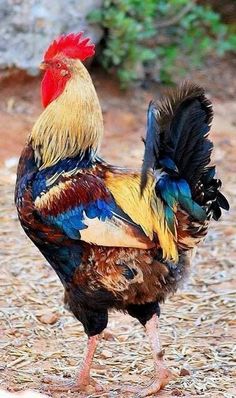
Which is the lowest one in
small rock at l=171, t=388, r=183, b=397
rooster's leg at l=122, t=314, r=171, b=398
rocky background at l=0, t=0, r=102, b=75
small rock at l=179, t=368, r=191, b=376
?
small rock at l=179, t=368, r=191, b=376

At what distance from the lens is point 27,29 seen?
813 cm

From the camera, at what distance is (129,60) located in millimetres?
8547

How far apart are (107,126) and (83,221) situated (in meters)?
4.52

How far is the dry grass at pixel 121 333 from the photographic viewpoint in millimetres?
4219

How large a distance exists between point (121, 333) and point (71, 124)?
4.34ft

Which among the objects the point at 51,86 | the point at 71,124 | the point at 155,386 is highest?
the point at 51,86

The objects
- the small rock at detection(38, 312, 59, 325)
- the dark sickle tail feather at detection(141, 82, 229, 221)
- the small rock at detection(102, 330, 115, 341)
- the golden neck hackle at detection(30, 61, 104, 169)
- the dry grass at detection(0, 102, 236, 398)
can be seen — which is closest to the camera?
the dark sickle tail feather at detection(141, 82, 229, 221)

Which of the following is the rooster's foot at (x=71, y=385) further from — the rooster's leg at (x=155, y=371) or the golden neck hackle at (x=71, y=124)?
the golden neck hackle at (x=71, y=124)

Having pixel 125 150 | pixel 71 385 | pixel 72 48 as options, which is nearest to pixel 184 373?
pixel 71 385

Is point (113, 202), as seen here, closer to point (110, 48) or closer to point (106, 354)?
point (106, 354)

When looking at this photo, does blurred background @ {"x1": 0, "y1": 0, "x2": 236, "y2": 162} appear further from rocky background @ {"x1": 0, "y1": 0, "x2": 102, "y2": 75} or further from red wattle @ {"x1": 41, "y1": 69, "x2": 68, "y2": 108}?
red wattle @ {"x1": 41, "y1": 69, "x2": 68, "y2": 108}

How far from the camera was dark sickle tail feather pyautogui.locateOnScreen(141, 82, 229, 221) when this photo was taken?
376 cm

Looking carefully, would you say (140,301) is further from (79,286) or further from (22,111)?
(22,111)

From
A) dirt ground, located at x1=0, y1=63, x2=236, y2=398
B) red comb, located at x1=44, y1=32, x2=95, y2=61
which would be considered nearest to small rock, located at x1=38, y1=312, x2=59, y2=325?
dirt ground, located at x1=0, y1=63, x2=236, y2=398
